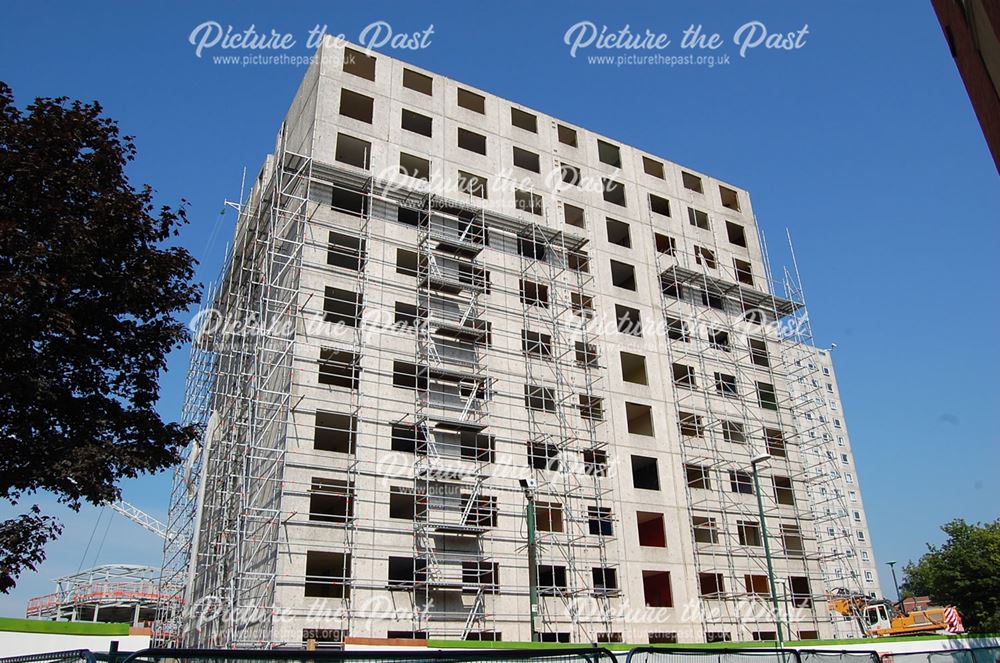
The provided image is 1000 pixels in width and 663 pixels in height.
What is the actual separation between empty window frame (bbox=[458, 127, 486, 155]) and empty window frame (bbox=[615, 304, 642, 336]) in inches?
401

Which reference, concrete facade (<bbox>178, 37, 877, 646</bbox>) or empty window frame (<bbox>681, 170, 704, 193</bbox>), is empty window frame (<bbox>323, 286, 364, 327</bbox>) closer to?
concrete facade (<bbox>178, 37, 877, 646</bbox>)

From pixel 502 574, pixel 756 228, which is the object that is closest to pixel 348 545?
pixel 502 574

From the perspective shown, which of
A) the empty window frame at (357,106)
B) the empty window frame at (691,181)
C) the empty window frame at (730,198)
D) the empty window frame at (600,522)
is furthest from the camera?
the empty window frame at (730,198)

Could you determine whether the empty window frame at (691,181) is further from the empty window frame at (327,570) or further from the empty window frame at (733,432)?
the empty window frame at (327,570)

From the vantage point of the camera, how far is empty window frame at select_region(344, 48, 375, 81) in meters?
35.6

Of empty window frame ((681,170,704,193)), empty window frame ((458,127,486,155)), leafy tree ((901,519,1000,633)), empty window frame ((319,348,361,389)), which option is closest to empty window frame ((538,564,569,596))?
empty window frame ((319,348,361,389))

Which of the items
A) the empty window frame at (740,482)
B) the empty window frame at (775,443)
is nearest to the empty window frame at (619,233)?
the empty window frame at (775,443)

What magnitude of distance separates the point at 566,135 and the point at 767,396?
17843mm

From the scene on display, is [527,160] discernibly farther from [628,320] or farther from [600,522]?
[600,522]

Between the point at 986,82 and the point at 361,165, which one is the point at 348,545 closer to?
the point at 361,165

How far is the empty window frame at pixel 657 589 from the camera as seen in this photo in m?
33.5

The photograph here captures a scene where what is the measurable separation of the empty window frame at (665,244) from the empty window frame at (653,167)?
414cm

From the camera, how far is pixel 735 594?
33.5m

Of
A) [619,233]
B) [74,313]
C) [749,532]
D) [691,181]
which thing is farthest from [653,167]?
[74,313]
